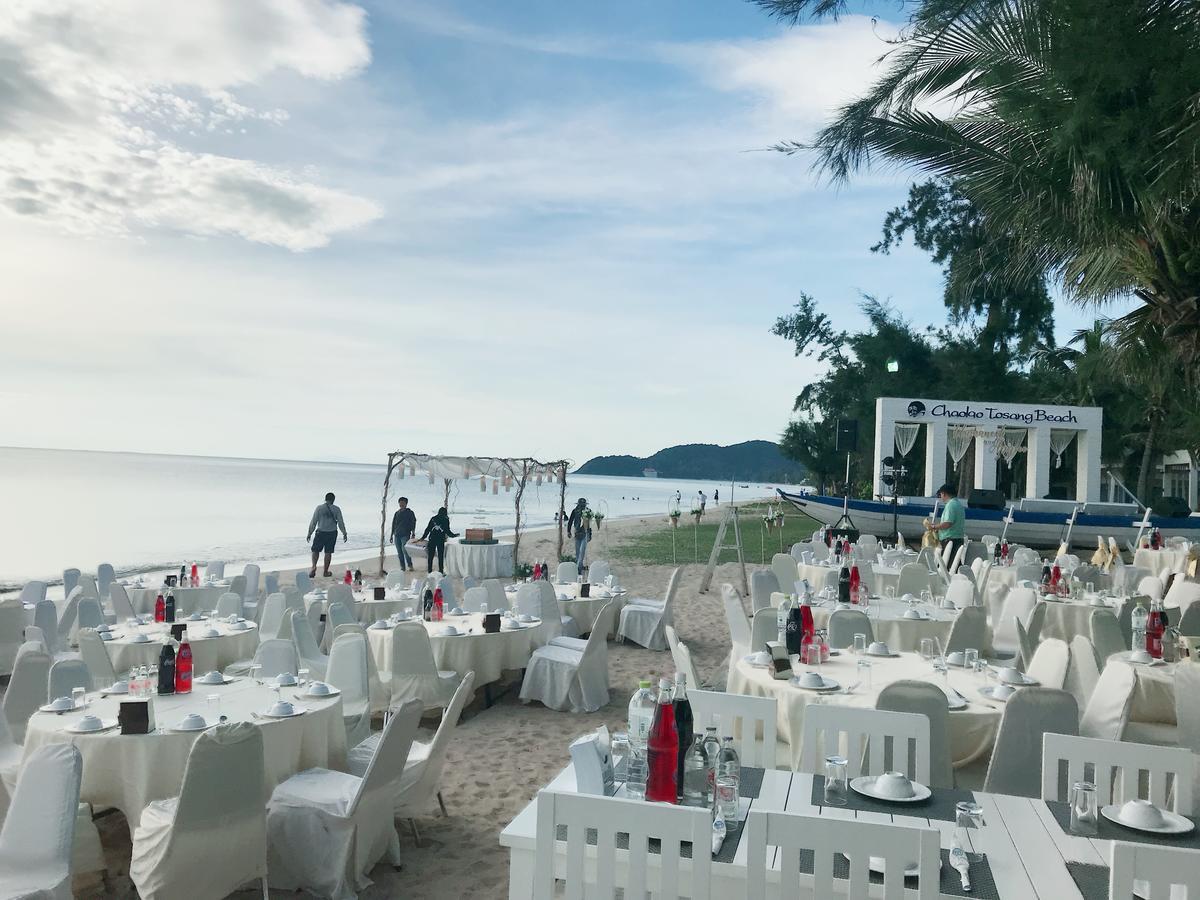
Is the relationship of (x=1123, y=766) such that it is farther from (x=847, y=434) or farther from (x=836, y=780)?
(x=847, y=434)

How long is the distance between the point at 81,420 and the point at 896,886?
43246mm

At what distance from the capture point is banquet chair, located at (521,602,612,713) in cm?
723

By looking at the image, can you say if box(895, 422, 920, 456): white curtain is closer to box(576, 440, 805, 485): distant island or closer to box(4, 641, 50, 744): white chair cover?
box(4, 641, 50, 744): white chair cover

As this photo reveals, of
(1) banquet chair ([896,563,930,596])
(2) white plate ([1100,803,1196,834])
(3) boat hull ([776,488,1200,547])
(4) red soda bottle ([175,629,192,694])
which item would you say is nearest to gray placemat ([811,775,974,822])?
(2) white plate ([1100,803,1196,834])

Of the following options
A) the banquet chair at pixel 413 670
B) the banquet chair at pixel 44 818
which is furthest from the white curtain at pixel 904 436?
the banquet chair at pixel 44 818

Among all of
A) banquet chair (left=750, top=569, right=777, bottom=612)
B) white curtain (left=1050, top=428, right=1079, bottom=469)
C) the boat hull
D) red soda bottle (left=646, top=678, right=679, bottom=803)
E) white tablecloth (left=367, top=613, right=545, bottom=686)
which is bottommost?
white tablecloth (left=367, top=613, right=545, bottom=686)

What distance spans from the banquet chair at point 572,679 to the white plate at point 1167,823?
4.74m

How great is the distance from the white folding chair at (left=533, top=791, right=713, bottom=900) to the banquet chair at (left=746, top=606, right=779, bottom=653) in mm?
3660

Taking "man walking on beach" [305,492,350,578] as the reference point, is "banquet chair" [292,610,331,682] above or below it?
below

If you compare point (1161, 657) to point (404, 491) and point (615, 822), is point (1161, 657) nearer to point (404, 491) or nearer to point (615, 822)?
point (615, 822)

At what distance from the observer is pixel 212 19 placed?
8.48m

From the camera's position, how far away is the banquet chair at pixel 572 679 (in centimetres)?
723

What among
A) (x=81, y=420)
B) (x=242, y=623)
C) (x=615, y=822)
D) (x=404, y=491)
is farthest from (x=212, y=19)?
(x=404, y=491)

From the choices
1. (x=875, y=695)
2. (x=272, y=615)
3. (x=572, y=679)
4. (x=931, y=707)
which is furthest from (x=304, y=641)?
(x=931, y=707)
